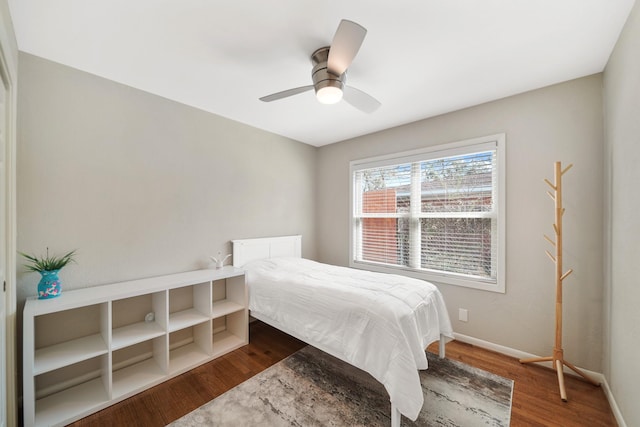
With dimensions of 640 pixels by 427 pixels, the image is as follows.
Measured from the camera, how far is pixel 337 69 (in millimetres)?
1625

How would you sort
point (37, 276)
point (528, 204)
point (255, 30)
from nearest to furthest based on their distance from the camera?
point (255, 30)
point (37, 276)
point (528, 204)

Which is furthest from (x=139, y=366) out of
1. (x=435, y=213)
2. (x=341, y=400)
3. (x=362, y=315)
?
(x=435, y=213)

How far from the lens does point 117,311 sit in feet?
7.07

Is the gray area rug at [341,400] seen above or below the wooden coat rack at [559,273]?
below

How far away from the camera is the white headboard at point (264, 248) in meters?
3.01

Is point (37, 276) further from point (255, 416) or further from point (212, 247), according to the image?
point (255, 416)

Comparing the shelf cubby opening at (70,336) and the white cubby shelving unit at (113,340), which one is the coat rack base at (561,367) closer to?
the white cubby shelving unit at (113,340)

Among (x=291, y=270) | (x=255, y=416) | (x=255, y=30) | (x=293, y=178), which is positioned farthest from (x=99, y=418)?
(x=293, y=178)

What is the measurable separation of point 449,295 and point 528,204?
1.21 metres

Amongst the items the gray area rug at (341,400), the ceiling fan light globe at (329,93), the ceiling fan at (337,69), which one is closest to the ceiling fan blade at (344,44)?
the ceiling fan at (337,69)

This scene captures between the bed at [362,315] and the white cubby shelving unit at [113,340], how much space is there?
1.61ft

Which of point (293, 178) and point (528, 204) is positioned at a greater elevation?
point (293, 178)

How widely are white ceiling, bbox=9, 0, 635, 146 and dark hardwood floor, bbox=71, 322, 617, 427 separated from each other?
2.51m

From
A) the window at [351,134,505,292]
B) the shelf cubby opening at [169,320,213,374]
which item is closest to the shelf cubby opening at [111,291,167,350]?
the shelf cubby opening at [169,320,213,374]
